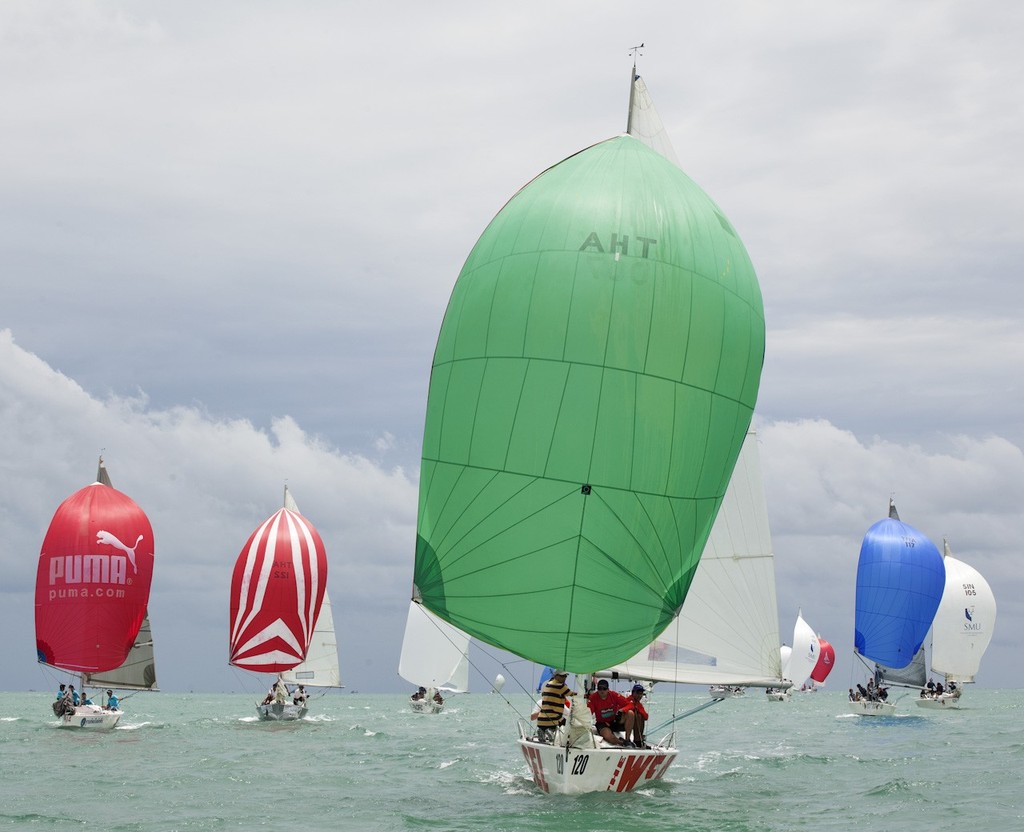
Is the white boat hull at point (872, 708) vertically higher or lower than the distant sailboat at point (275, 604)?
lower

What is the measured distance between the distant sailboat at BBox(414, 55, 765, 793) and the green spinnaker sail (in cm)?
2

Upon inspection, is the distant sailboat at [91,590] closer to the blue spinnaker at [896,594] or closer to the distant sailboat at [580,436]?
the distant sailboat at [580,436]

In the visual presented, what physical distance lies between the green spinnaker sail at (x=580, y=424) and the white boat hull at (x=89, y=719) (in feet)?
76.0

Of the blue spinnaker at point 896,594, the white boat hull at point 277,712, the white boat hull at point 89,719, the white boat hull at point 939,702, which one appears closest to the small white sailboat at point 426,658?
the white boat hull at point 277,712

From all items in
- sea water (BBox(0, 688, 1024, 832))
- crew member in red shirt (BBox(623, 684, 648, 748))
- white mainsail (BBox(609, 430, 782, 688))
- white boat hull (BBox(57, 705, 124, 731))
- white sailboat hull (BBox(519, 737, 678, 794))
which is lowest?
→ white boat hull (BBox(57, 705, 124, 731))

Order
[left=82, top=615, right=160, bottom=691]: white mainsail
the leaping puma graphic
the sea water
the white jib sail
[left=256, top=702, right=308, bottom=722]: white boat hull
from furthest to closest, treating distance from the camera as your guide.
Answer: the white jib sail
[left=256, top=702, right=308, bottom=722]: white boat hull
[left=82, top=615, right=160, bottom=691]: white mainsail
the leaping puma graphic
the sea water

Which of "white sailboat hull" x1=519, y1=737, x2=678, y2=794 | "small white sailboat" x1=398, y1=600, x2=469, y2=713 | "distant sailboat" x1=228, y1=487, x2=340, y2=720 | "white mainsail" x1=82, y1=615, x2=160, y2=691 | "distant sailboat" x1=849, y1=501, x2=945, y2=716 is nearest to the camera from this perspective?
"white sailboat hull" x1=519, y1=737, x2=678, y2=794

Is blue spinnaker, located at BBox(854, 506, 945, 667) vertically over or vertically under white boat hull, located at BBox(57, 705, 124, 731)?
over

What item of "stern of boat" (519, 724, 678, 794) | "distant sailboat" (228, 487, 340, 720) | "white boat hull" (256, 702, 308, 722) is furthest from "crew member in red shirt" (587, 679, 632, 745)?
"white boat hull" (256, 702, 308, 722)

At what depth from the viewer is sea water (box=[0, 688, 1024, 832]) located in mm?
18438

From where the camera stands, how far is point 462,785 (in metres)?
22.9

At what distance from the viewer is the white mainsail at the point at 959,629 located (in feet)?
210

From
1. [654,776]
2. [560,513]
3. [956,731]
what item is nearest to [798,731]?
[956,731]

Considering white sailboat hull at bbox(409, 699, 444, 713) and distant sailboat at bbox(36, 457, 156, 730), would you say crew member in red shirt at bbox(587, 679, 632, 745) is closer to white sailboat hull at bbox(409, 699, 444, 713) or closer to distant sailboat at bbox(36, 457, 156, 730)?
distant sailboat at bbox(36, 457, 156, 730)
